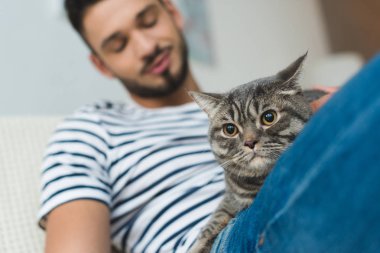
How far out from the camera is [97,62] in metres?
1.20

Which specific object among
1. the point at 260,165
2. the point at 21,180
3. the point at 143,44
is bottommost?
the point at 21,180

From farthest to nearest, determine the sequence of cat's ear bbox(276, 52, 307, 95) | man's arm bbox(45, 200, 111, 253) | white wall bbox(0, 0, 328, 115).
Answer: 1. white wall bbox(0, 0, 328, 115)
2. man's arm bbox(45, 200, 111, 253)
3. cat's ear bbox(276, 52, 307, 95)

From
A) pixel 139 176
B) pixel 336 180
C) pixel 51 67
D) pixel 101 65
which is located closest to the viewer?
pixel 336 180

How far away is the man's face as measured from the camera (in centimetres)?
107

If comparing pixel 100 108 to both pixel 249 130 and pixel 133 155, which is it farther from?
pixel 249 130

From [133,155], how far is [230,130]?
0.29 meters

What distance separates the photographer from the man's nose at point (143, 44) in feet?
3.50

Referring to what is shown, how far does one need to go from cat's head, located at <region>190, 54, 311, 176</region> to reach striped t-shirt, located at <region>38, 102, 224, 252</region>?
0.57ft

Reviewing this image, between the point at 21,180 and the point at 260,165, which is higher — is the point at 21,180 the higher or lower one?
the lower one

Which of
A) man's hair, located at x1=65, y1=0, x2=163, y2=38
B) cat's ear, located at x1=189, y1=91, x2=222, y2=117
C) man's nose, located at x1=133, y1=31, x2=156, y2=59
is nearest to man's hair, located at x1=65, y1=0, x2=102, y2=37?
man's hair, located at x1=65, y1=0, x2=163, y2=38

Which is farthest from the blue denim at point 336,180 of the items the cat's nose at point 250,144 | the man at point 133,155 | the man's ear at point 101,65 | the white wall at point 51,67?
the man's ear at point 101,65

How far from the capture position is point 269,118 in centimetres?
65

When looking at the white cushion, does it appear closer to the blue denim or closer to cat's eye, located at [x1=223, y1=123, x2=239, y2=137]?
cat's eye, located at [x1=223, y1=123, x2=239, y2=137]

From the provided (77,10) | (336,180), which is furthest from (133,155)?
(336,180)
